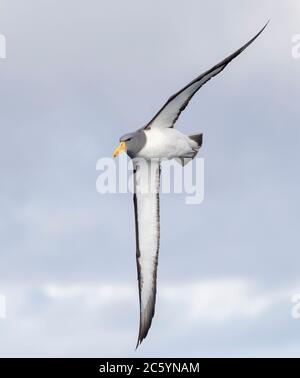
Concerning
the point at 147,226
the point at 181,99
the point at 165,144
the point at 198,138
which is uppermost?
the point at 181,99

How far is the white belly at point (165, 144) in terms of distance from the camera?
20.1 meters

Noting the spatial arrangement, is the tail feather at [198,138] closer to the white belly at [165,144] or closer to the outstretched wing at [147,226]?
the white belly at [165,144]

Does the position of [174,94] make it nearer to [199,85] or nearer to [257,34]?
[199,85]

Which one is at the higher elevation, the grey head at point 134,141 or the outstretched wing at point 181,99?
the outstretched wing at point 181,99

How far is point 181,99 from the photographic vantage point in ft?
64.4

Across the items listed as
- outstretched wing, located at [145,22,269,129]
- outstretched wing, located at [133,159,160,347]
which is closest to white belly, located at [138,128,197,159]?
outstretched wing, located at [145,22,269,129]

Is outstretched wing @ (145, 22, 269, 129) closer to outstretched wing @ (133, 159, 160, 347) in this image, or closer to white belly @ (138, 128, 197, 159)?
white belly @ (138, 128, 197, 159)

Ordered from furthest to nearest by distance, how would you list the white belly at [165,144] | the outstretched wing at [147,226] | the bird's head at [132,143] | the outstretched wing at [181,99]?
the outstretched wing at [147,226] < the white belly at [165,144] < the bird's head at [132,143] < the outstretched wing at [181,99]

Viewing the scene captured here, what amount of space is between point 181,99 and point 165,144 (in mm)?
1557

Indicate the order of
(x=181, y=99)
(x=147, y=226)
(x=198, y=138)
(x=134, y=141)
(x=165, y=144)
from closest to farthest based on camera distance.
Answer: (x=181, y=99) → (x=134, y=141) → (x=165, y=144) → (x=198, y=138) → (x=147, y=226)

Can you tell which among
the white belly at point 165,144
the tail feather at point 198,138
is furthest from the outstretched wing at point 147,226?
the tail feather at point 198,138

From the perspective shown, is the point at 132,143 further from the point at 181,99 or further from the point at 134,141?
the point at 181,99

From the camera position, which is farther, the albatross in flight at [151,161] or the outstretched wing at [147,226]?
the outstretched wing at [147,226]

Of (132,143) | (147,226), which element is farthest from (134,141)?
(147,226)
